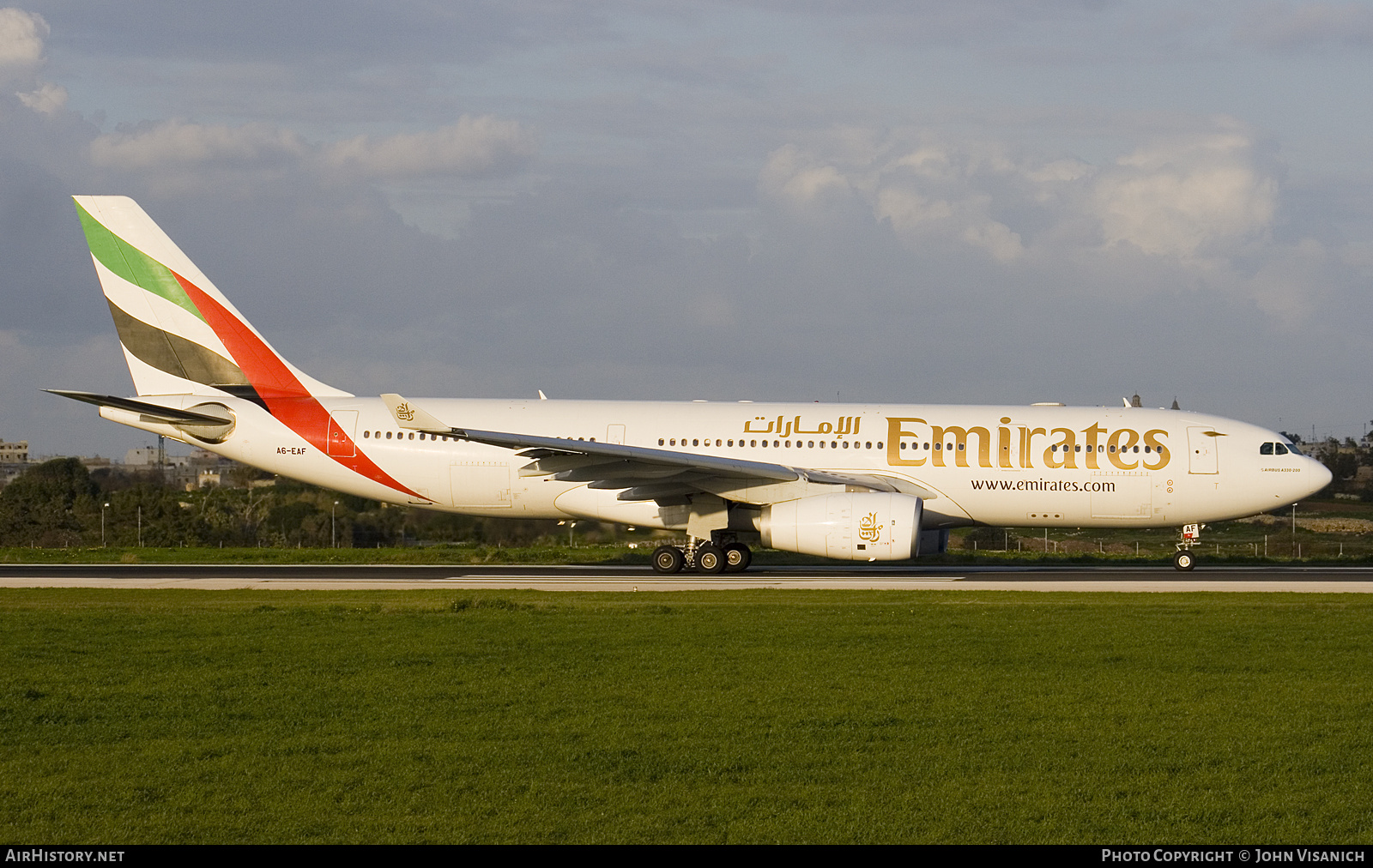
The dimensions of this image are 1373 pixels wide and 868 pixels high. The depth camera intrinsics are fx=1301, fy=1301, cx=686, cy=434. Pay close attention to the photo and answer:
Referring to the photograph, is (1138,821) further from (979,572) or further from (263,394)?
(263,394)

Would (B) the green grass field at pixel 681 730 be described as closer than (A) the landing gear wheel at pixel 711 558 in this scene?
Yes

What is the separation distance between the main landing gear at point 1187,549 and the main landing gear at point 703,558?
8640mm

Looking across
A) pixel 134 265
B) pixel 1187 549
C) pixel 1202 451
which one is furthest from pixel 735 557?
pixel 134 265

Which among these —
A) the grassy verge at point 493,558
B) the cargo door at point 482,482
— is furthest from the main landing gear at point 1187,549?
the cargo door at point 482,482

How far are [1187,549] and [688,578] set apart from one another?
34.4 feet

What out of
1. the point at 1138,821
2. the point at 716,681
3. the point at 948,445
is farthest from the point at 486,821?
the point at 948,445

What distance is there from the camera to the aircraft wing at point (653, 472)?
22.3 m

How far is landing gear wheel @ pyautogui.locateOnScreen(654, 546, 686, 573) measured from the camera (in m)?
24.4

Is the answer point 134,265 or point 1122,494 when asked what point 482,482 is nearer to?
point 134,265

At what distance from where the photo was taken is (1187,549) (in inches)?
1027

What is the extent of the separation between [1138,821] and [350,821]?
12.7ft

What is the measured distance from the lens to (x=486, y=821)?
639 centimetres

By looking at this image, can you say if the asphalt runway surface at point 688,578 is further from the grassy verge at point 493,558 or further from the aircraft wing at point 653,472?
the aircraft wing at point 653,472

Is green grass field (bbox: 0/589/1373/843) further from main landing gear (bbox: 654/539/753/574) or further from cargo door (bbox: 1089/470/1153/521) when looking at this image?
cargo door (bbox: 1089/470/1153/521)
